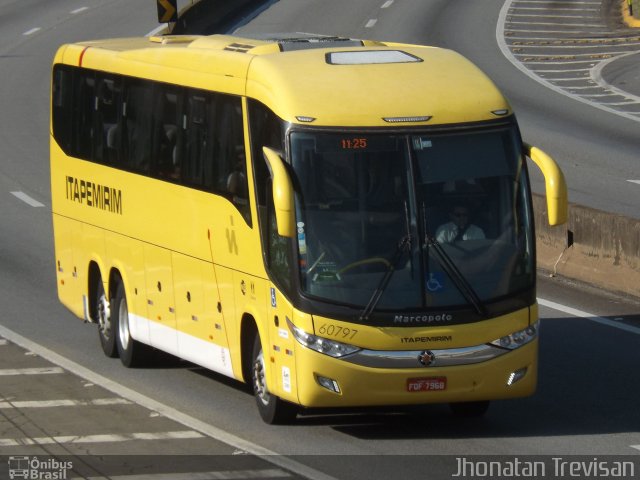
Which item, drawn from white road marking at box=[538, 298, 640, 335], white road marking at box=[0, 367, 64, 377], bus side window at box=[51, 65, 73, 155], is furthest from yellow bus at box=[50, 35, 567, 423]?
white road marking at box=[538, 298, 640, 335]

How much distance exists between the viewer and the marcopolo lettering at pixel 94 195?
15695 millimetres

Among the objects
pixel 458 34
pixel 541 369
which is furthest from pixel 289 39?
pixel 458 34

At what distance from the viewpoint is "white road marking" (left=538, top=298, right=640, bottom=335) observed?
640 inches

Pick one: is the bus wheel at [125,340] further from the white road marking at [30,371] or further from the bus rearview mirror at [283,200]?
the bus rearview mirror at [283,200]

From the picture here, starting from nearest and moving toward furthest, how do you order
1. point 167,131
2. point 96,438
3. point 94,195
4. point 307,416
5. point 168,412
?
point 96,438 < point 307,416 < point 168,412 < point 167,131 < point 94,195

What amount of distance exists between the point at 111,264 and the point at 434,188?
5.25 m

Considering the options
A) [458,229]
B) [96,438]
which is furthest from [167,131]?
[458,229]

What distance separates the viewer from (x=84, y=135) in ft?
54.4

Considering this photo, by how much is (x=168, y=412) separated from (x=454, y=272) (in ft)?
9.82

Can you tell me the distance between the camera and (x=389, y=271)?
1165cm

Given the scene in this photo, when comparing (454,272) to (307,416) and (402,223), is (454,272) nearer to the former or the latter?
(402,223)

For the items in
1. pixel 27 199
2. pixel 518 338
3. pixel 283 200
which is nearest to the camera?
pixel 283 200

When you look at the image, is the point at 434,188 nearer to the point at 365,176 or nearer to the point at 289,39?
the point at 365,176

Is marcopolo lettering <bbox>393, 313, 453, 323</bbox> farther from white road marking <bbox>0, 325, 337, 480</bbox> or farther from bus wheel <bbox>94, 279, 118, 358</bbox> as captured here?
bus wheel <bbox>94, 279, 118, 358</bbox>
